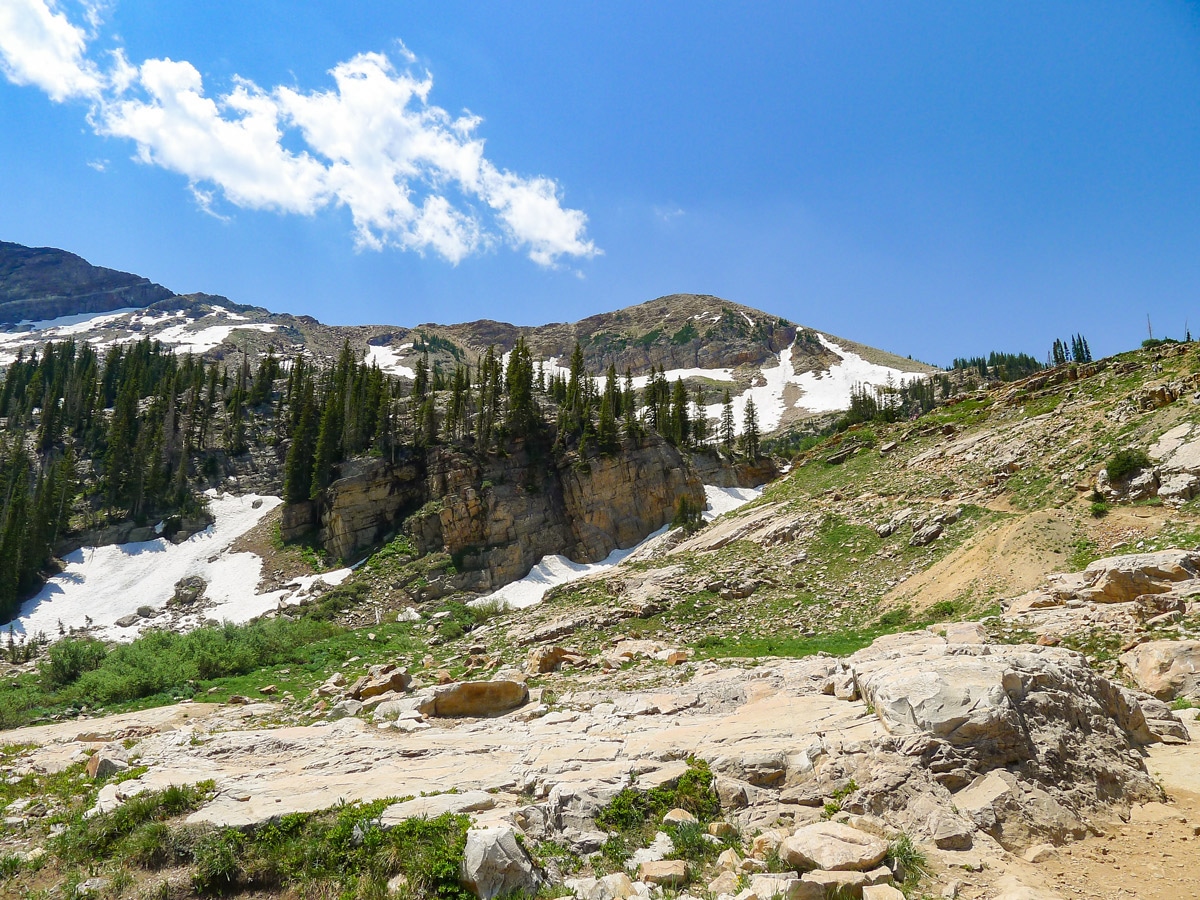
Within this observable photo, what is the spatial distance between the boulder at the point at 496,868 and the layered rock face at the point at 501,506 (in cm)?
3937

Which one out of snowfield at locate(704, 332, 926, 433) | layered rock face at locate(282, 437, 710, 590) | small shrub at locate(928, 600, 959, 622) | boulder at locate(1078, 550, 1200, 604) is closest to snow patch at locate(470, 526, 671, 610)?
Result: layered rock face at locate(282, 437, 710, 590)

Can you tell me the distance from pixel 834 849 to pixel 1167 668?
10727 mm

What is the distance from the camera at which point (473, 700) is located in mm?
14180

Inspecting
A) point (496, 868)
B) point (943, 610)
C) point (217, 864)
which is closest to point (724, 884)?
point (496, 868)

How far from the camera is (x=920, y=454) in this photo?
125 ft

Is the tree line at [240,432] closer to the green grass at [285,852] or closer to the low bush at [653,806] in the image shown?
the green grass at [285,852]

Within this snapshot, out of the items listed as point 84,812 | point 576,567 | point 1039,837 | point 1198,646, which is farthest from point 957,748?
point 576,567

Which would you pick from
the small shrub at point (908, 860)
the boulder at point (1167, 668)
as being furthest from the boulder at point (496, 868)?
the boulder at point (1167, 668)

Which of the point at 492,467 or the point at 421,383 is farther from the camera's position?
the point at 421,383

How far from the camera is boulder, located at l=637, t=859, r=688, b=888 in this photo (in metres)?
6.50

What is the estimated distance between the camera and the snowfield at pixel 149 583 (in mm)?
43031

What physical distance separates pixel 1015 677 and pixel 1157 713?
3.97m

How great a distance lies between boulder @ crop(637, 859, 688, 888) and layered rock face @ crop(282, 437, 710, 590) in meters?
39.9

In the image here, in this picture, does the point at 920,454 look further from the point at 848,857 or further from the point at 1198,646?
the point at 848,857
